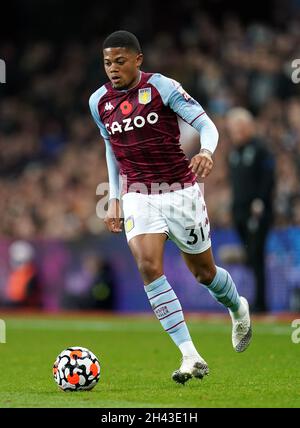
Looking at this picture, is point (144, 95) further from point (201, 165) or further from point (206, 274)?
point (206, 274)

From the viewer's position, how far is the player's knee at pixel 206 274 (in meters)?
7.61

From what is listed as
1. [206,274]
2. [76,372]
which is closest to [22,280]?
[206,274]

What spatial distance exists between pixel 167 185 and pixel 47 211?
37.5ft

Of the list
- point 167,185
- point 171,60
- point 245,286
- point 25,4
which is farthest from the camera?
point 25,4

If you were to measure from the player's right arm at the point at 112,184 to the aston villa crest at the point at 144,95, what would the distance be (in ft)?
1.27

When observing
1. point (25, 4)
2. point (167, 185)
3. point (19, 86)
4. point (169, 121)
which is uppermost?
point (25, 4)

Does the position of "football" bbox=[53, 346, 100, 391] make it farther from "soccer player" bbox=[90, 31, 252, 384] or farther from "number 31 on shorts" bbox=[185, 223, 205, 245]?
"number 31 on shorts" bbox=[185, 223, 205, 245]

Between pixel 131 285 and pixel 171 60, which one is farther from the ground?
pixel 171 60

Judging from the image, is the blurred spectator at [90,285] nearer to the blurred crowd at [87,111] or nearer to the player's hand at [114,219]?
the blurred crowd at [87,111]

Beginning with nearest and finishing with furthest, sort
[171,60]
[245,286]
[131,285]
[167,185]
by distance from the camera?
1. [167,185]
2. [245,286]
3. [131,285]
4. [171,60]
